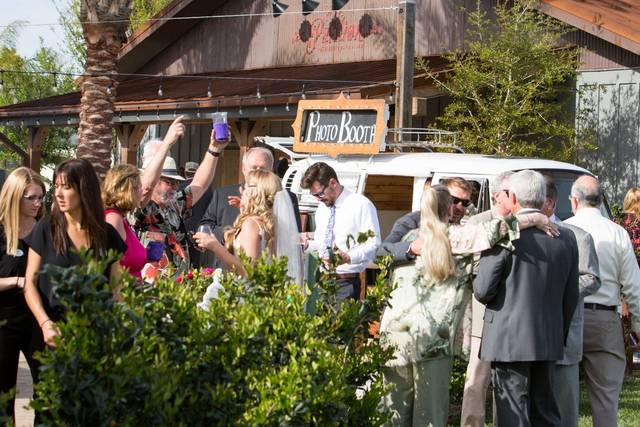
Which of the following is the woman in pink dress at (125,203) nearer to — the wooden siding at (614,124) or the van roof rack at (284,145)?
the van roof rack at (284,145)

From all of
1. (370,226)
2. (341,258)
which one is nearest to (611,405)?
(370,226)

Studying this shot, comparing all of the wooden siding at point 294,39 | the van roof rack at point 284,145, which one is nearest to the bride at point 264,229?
the van roof rack at point 284,145

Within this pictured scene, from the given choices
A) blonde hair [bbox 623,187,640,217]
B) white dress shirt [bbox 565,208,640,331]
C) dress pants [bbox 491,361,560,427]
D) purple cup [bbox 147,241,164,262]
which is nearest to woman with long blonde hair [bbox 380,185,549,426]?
dress pants [bbox 491,361,560,427]

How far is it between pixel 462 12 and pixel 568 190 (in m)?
7.96

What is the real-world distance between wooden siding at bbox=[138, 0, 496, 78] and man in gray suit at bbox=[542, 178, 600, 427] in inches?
468

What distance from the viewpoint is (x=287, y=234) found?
638 centimetres

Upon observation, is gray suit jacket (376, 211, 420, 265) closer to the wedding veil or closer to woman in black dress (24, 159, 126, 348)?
the wedding veil

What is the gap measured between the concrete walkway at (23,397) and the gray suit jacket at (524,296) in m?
2.97

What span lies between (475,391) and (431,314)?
42.0 inches

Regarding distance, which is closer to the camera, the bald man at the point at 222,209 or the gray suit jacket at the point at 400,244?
the gray suit jacket at the point at 400,244

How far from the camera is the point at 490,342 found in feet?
21.0

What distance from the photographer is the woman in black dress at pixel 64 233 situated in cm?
539

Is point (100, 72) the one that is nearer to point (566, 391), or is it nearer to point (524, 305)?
point (566, 391)

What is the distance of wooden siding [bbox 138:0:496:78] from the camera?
19.4 meters
